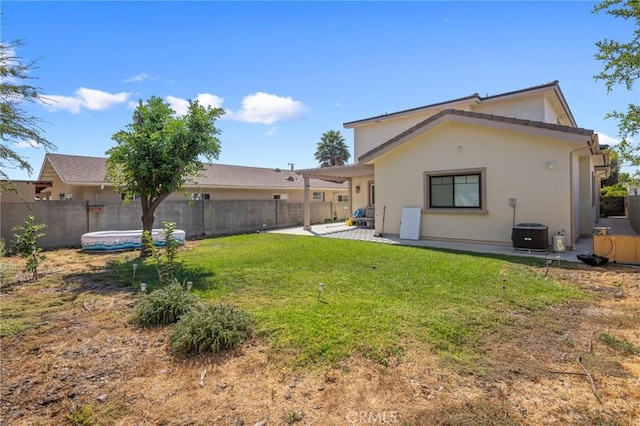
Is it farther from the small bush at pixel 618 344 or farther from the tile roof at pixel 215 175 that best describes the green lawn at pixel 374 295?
the tile roof at pixel 215 175

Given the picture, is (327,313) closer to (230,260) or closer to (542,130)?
(230,260)

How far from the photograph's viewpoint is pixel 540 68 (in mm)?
14195

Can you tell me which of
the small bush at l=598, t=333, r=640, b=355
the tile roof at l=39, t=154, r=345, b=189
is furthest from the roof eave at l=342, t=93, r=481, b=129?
the small bush at l=598, t=333, r=640, b=355

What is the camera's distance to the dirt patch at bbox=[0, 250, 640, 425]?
102 inches

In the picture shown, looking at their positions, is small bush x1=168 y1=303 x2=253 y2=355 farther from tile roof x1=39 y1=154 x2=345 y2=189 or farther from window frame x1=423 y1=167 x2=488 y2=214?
window frame x1=423 y1=167 x2=488 y2=214

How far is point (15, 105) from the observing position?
17.4ft

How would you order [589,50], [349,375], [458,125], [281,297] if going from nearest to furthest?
1. [349,375]
2. [281,297]
3. [589,50]
4. [458,125]

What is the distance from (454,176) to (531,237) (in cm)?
326

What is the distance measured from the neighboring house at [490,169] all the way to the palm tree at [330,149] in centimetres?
2381

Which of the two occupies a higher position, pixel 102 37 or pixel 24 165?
pixel 102 37

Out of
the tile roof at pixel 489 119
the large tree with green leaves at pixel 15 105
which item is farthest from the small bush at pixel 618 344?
the large tree with green leaves at pixel 15 105

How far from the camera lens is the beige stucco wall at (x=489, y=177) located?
31.8ft

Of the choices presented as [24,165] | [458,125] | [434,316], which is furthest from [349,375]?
[458,125]

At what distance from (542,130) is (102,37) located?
486 inches
